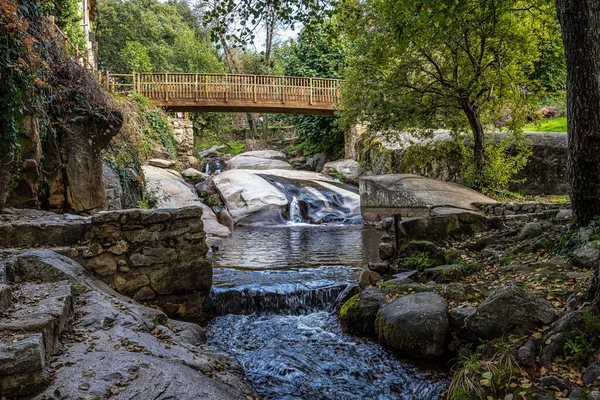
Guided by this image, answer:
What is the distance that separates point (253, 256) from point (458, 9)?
5381 millimetres

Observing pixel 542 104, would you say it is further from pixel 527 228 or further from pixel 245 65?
pixel 245 65

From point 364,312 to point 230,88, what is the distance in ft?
50.2

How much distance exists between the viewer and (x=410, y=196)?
33.9 feet

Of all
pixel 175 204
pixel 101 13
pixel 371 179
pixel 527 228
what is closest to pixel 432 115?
pixel 371 179

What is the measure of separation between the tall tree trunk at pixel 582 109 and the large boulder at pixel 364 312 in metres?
2.28

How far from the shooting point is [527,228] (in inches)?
221

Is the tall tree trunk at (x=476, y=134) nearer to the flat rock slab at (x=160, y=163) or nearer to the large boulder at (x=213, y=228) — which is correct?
the large boulder at (x=213, y=228)

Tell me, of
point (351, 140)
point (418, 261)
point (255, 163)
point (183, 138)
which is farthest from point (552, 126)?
point (183, 138)

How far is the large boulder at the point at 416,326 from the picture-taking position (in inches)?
145

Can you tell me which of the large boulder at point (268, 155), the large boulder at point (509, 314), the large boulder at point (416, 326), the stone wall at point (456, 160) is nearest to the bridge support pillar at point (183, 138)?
the large boulder at point (268, 155)

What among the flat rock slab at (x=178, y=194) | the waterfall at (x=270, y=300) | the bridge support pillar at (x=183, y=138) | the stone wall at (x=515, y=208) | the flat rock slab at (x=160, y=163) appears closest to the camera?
the waterfall at (x=270, y=300)

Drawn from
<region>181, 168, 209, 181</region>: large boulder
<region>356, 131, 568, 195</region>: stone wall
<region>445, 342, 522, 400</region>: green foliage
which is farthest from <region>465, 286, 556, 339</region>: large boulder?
<region>181, 168, 209, 181</region>: large boulder

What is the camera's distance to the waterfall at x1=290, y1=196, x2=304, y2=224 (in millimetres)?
13586

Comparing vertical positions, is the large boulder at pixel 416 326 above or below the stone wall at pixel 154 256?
below
